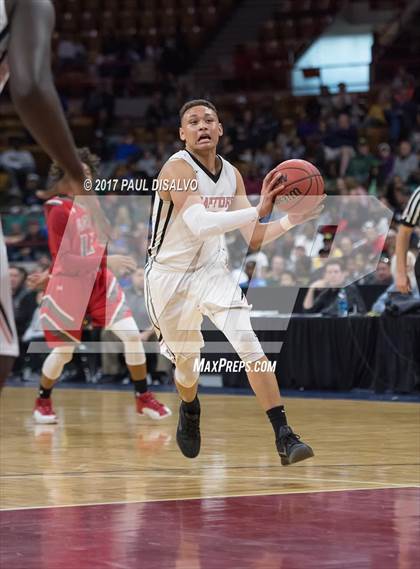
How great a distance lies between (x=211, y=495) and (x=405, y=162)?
36.4 ft

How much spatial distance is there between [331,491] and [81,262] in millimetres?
3754

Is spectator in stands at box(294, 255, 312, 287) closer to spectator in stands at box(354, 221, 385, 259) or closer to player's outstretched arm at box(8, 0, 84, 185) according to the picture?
spectator in stands at box(354, 221, 385, 259)

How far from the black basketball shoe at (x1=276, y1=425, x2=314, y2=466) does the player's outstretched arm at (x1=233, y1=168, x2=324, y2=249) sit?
1.02 meters

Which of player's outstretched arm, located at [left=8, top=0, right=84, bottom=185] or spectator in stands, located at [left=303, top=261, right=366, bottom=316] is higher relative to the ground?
player's outstretched arm, located at [left=8, top=0, right=84, bottom=185]

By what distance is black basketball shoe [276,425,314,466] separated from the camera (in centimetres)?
590

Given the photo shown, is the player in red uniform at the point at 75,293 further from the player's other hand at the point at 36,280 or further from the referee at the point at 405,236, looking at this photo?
the referee at the point at 405,236

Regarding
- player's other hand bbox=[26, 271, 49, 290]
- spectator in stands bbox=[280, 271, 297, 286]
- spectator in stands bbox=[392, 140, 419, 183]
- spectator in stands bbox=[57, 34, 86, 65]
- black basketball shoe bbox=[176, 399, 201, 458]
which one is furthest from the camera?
spectator in stands bbox=[57, 34, 86, 65]

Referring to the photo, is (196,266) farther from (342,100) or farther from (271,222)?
(342,100)

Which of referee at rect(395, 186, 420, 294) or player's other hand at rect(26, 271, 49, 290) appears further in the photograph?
player's other hand at rect(26, 271, 49, 290)

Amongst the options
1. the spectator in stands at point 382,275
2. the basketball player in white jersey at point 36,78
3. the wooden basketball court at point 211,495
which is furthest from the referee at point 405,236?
the spectator in stands at point 382,275

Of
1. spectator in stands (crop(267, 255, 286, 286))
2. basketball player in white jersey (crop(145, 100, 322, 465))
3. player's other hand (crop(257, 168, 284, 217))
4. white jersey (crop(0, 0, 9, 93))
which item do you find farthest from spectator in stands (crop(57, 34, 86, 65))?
white jersey (crop(0, 0, 9, 93))

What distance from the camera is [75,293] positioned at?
9.17 m

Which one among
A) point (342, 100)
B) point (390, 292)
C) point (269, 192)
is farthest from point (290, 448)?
point (342, 100)

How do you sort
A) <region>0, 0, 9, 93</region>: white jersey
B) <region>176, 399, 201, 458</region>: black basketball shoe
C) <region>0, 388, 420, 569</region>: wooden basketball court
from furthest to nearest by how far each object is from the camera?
1. <region>176, 399, 201, 458</region>: black basketball shoe
2. <region>0, 388, 420, 569</region>: wooden basketball court
3. <region>0, 0, 9, 93</region>: white jersey
